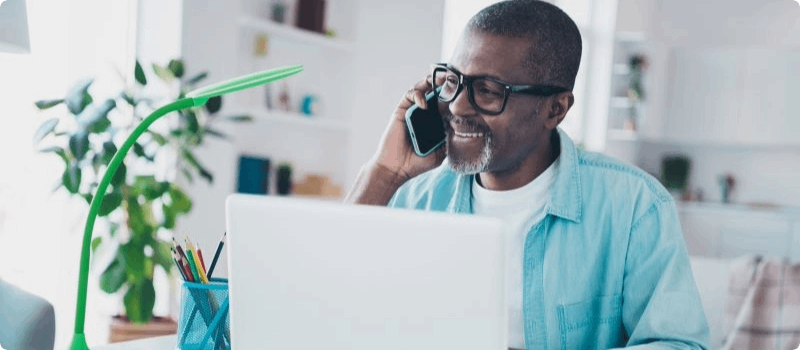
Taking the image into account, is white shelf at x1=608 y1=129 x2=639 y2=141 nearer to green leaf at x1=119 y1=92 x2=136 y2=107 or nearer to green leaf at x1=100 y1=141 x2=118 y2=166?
green leaf at x1=119 y1=92 x2=136 y2=107

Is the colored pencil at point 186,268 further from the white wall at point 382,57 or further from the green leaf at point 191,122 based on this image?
the white wall at point 382,57

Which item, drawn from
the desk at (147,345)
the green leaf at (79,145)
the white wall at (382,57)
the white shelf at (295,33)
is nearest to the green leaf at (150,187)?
the green leaf at (79,145)

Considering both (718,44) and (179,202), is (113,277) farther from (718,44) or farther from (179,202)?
(718,44)

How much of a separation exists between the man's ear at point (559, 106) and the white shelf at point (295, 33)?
2.26 meters

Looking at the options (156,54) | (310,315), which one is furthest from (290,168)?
(310,315)

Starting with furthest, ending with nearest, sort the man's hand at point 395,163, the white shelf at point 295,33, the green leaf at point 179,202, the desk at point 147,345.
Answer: the white shelf at point 295,33 < the green leaf at point 179,202 < the man's hand at point 395,163 < the desk at point 147,345

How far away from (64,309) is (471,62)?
2334mm

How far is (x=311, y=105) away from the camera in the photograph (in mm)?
4207

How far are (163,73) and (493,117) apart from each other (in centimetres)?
169

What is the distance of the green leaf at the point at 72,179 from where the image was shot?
253cm

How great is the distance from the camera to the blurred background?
2.87m

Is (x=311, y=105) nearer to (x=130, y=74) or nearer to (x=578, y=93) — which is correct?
(x=130, y=74)

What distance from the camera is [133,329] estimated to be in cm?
276

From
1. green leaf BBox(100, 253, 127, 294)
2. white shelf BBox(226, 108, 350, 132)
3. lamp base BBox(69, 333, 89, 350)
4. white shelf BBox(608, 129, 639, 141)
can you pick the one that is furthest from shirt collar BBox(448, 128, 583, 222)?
white shelf BBox(608, 129, 639, 141)
